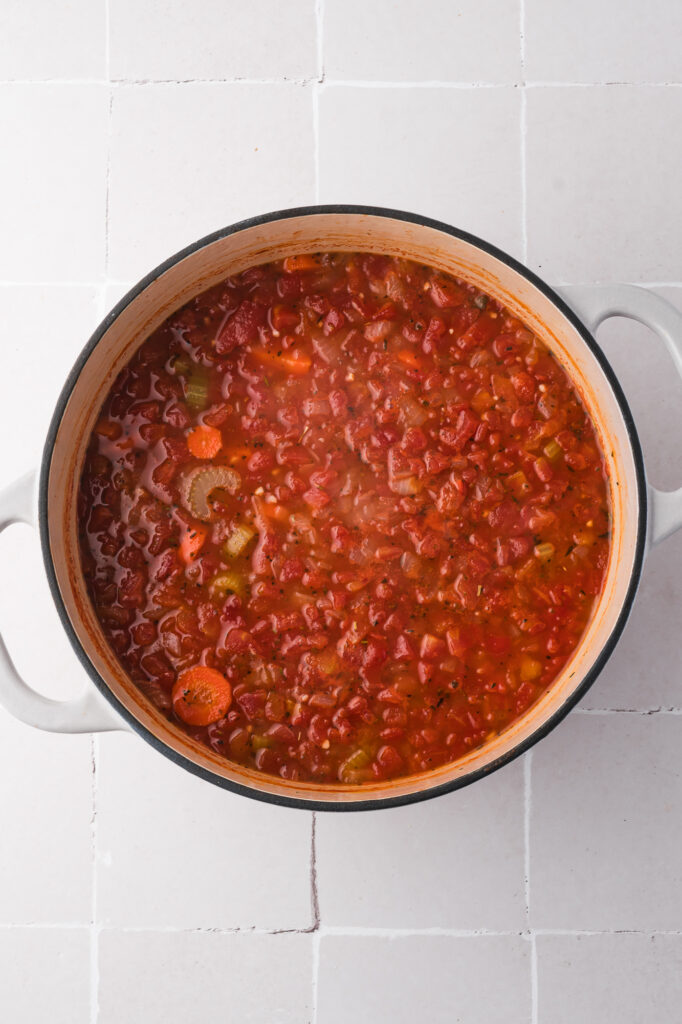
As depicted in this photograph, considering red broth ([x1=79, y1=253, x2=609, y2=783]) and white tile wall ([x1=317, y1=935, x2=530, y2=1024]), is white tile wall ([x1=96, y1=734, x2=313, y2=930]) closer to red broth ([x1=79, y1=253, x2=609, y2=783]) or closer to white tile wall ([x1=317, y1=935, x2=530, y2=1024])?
white tile wall ([x1=317, y1=935, x2=530, y2=1024])

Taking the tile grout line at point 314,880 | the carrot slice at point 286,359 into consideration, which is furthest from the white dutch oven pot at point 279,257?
the tile grout line at point 314,880

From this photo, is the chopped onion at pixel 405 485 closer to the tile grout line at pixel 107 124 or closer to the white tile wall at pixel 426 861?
the white tile wall at pixel 426 861

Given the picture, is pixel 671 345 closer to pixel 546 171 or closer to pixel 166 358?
pixel 546 171

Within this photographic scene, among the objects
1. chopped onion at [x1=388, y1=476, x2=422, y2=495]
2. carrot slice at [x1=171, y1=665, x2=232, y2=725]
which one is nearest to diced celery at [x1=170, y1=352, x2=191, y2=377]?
chopped onion at [x1=388, y1=476, x2=422, y2=495]

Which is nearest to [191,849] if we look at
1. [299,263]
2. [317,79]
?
[299,263]

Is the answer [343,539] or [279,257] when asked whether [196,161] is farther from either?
[343,539]

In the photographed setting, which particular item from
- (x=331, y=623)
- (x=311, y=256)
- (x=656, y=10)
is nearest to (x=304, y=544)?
(x=331, y=623)
